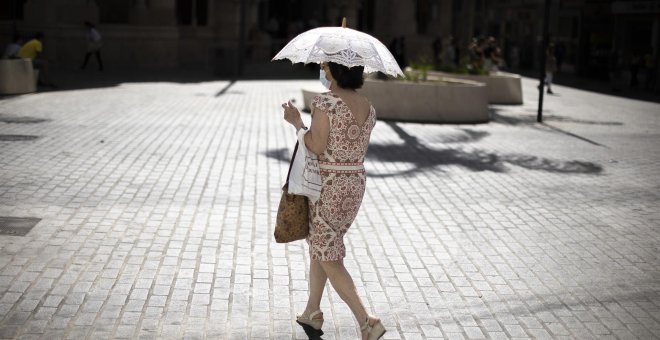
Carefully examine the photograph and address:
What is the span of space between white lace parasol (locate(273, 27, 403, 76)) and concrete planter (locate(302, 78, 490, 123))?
12916mm

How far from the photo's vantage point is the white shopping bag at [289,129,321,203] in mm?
5301

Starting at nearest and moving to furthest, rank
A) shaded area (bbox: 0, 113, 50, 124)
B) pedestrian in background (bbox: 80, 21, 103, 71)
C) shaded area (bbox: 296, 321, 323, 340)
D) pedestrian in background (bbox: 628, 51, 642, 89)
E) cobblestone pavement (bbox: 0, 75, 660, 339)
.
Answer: shaded area (bbox: 296, 321, 323, 340), cobblestone pavement (bbox: 0, 75, 660, 339), shaded area (bbox: 0, 113, 50, 124), pedestrian in background (bbox: 80, 21, 103, 71), pedestrian in background (bbox: 628, 51, 642, 89)

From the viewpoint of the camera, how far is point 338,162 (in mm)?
5340

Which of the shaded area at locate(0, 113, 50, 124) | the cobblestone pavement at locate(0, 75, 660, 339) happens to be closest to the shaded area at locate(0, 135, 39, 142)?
the cobblestone pavement at locate(0, 75, 660, 339)

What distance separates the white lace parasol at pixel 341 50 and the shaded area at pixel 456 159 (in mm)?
6176

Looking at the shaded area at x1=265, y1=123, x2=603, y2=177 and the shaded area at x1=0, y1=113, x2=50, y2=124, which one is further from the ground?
the shaded area at x1=0, y1=113, x2=50, y2=124

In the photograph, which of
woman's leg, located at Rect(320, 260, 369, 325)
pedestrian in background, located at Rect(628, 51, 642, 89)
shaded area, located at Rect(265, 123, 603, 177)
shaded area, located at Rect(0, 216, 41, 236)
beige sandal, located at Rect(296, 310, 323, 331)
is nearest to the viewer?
woman's leg, located at Rect(320, 260, 369, 325)

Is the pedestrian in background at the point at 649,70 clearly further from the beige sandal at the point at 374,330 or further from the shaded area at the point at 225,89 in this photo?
the beige sandal at the point at 374,330

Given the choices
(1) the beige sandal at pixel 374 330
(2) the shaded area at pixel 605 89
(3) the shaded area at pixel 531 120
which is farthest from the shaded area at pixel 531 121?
(1) the beige sandal at pixel 374 330

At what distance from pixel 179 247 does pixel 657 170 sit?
783 cm

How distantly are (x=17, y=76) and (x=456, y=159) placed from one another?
38.3 ft

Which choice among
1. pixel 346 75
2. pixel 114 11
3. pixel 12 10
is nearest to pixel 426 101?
pixel 346 75

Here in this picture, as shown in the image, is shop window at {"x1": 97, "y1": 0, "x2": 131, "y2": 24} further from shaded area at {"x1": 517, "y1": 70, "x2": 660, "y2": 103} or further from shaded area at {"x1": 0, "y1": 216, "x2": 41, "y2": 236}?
shaded area at {"x1": 0, "y1": 216, "x2": 41, "y2": 236}

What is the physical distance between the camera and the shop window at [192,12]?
36531 millimetres
